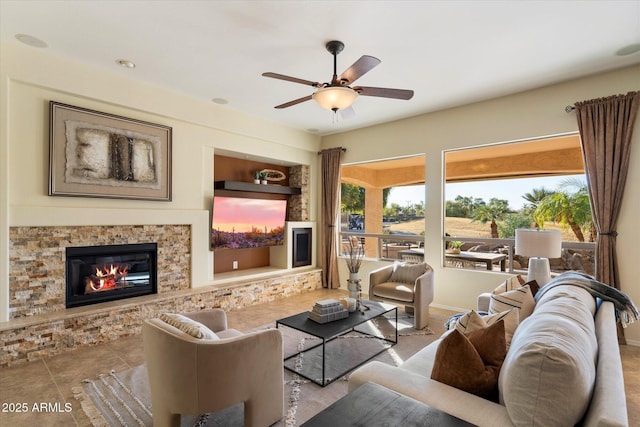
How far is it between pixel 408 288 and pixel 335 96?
2606 mm

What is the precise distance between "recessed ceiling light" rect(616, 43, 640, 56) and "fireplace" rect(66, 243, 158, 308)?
5586 millimetres

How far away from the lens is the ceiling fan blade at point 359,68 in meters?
2.38

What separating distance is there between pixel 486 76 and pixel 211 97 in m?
3.51

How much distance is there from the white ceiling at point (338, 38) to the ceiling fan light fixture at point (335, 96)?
59 cm

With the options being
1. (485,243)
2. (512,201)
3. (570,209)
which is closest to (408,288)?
(485,243)

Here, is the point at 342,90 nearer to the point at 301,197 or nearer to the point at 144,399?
the point at 144,399

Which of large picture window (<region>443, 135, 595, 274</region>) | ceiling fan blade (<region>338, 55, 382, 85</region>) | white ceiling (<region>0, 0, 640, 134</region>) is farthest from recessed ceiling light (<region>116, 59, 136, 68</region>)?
large picture window (<region>443, 135, 595, 274</region>)

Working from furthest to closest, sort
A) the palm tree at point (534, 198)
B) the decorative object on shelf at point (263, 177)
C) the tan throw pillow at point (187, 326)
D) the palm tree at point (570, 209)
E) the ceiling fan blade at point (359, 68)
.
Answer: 1. the decorative object on shelf at point (263, 177)
2. the palm tree at point (534, 198)
3. the palm tree at point (570, 209)
4. the ceiling fan blade at point (359, 68)
5. the tan throw pillow at point (187, 326)

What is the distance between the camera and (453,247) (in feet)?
16.2

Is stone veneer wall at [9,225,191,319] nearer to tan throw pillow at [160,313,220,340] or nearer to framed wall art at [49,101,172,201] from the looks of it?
framed wall art at [49,101,172,201]

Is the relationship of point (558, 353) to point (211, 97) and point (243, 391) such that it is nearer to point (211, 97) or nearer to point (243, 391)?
point (243, 391)

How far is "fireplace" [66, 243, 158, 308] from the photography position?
3.64 metres

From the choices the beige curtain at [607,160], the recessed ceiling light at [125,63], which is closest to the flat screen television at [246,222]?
the recessed ceiling light at [125,63]

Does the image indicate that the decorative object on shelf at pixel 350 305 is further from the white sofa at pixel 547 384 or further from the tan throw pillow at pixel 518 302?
the white sofa at pixel 547 384
